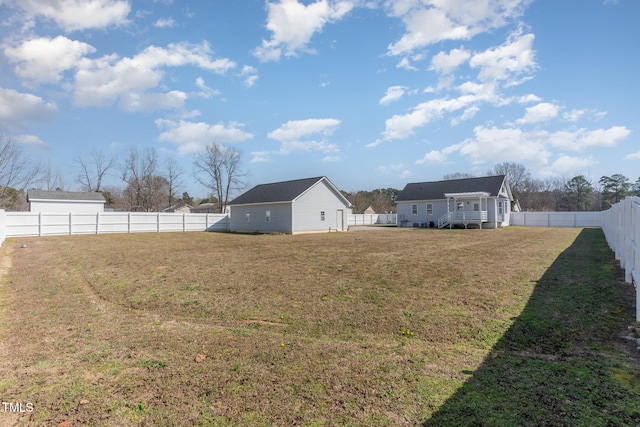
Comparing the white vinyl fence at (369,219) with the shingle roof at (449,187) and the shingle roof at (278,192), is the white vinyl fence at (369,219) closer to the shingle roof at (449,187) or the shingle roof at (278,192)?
the shingle roof at (449,187)

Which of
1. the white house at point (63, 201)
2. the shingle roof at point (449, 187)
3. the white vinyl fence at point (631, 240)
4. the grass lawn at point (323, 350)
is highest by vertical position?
the shingle roof at point (449, 187)

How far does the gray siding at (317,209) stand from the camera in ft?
87.1

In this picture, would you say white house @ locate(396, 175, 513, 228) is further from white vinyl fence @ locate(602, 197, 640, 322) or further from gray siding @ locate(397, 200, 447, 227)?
white vinyl fence @ locate(602, 197, 640, 322)

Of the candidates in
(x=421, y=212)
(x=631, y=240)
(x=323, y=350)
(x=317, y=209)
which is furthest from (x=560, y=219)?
(x=323, y=350)

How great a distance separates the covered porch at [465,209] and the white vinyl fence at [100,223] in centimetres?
2190

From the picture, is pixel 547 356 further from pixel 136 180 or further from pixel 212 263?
pixel 136 180

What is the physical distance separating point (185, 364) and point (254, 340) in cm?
96

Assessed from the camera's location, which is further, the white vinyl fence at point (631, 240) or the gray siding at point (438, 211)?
the gray siding at point (438, 211)

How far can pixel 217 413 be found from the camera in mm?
2861

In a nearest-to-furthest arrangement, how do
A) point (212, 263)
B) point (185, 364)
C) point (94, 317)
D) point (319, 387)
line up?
point (319, 387)
point (185, 364)
point (94, 317)
point (212, 263)

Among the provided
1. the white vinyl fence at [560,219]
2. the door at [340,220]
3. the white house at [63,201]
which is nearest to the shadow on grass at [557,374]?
the door at [340,220]

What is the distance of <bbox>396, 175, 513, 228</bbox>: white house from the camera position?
30.8 metres

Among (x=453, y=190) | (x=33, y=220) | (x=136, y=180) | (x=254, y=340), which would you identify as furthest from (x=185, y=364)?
(x=136, y=180)

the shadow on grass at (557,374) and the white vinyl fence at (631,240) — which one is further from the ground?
the white vinyl fence at (631,240)
